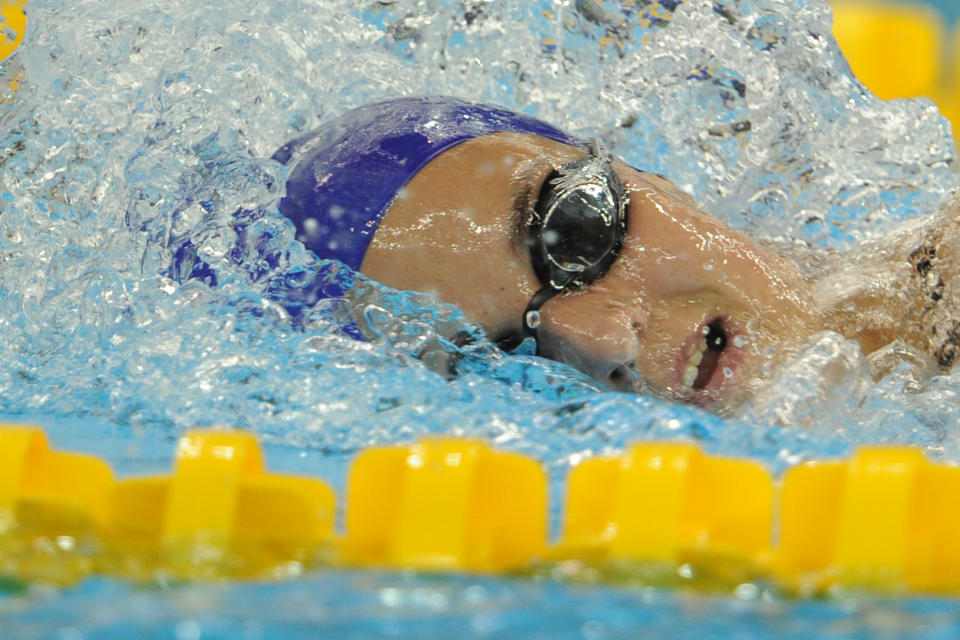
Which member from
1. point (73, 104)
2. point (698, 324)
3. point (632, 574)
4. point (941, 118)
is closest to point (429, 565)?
point (632, 574)

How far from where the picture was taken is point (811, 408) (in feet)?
4.19

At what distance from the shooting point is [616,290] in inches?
56.5

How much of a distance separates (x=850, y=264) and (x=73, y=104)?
1.46 metres

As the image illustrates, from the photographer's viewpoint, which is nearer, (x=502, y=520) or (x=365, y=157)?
(x=502, y=520)

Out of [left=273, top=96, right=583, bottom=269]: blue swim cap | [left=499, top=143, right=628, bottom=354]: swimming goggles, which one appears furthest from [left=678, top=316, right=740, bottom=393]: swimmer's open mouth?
[left=273, top=96, right=583, bottom=269]: blue swim cap

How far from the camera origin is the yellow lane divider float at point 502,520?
80 centimetres

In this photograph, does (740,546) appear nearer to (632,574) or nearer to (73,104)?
(632,574)

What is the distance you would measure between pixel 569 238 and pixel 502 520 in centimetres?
64

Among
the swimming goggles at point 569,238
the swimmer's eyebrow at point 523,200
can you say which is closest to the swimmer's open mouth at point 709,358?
the swimming goggles at point 569,238

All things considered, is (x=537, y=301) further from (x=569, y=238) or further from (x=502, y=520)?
(x=502, y=520)

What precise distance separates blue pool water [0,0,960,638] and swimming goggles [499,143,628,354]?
0.35ft

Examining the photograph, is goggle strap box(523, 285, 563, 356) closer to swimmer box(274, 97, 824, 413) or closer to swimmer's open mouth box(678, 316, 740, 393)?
swimmer box(274, 97, 824, 413)

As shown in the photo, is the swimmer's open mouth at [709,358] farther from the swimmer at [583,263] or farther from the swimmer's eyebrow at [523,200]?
the swimmer's eyebrow at [523,200]

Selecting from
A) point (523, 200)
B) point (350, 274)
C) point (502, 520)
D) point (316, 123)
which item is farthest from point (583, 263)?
point (316, 123)
